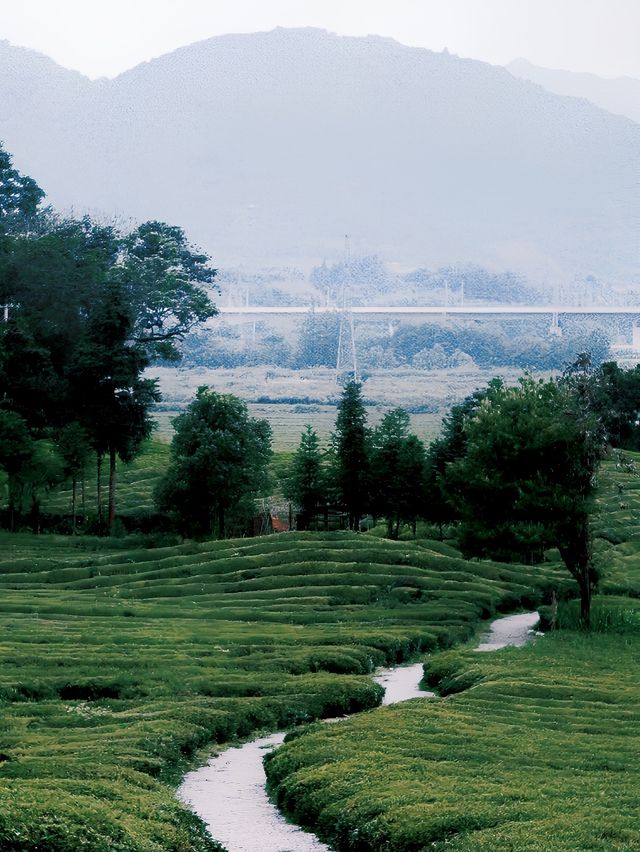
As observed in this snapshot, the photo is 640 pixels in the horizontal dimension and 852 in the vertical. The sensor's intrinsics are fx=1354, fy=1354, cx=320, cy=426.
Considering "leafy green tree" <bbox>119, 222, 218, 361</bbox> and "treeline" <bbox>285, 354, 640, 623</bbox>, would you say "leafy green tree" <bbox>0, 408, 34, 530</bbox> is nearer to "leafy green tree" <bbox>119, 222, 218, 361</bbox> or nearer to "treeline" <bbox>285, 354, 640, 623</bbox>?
"leafy green tree" <bbox>119, 222, 218, 361</bbox>

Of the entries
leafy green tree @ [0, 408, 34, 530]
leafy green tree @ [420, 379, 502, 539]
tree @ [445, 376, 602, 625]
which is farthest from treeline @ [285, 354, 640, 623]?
leafy green tree @ [0, 408, 34, 530]

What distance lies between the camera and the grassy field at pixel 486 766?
28.6m

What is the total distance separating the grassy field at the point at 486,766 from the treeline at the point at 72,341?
54.7 metres

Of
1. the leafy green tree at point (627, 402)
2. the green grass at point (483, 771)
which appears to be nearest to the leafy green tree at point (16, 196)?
the leafy green tree at point (627, 402)

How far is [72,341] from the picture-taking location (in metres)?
117

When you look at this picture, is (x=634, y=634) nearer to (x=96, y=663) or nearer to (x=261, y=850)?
(x=96, y=663)

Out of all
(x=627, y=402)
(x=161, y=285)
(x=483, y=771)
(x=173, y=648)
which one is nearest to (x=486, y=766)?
(x=483, y=771)

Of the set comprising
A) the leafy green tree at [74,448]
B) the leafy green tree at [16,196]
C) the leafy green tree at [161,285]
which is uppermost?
the leafy green tree at [16,196]

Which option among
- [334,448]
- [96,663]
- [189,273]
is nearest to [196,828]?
[96,663]

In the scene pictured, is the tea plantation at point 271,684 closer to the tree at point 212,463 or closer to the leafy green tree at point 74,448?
the tree at point 212,463

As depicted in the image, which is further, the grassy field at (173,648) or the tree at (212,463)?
the tree at (212,463)

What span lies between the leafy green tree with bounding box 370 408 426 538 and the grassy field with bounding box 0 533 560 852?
12.7 meters

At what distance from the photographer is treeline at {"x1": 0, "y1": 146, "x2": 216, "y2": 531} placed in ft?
343

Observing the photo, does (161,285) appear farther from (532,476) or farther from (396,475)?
(532,476)
